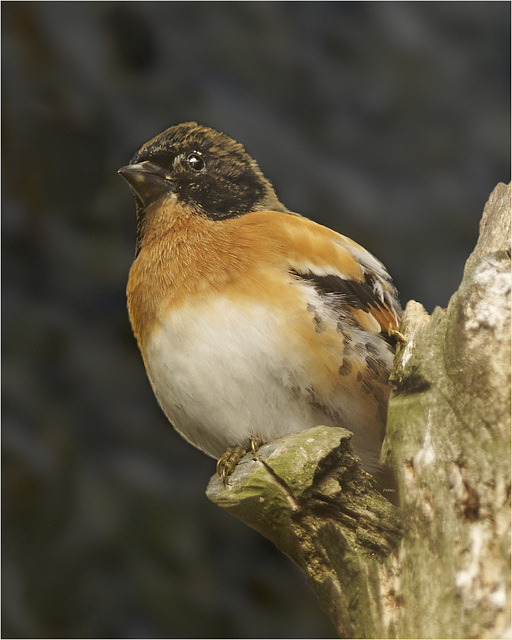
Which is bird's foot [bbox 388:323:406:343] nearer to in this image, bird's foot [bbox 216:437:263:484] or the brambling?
the brambling

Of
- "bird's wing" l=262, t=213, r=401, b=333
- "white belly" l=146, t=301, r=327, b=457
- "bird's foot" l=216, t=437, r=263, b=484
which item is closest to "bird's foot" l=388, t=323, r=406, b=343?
"bird's wing" l=262, t=213, r=401, b=333

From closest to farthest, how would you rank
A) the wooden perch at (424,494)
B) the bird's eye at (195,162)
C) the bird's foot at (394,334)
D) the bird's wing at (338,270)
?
the wooden perch at (424,494)
the bird's foot at (394,334)
the bird's wing at (338,270)
the bird's eye at (195,162)

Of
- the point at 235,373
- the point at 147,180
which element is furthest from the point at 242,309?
the point at 147,180

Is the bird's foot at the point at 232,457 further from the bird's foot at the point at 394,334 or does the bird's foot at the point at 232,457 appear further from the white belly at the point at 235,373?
the bird's foot at the point at 394,334

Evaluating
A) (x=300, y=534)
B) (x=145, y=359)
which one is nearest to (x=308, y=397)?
(x=300, y=534)

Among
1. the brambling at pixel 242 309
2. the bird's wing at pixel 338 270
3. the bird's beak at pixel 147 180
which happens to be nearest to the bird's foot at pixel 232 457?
the brambling at pixel 242 309

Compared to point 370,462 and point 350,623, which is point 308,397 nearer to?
point 370,462

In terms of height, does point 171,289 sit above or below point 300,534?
above

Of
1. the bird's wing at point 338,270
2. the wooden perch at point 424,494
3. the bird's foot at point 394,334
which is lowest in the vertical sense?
the wooden perch at point 424,494
